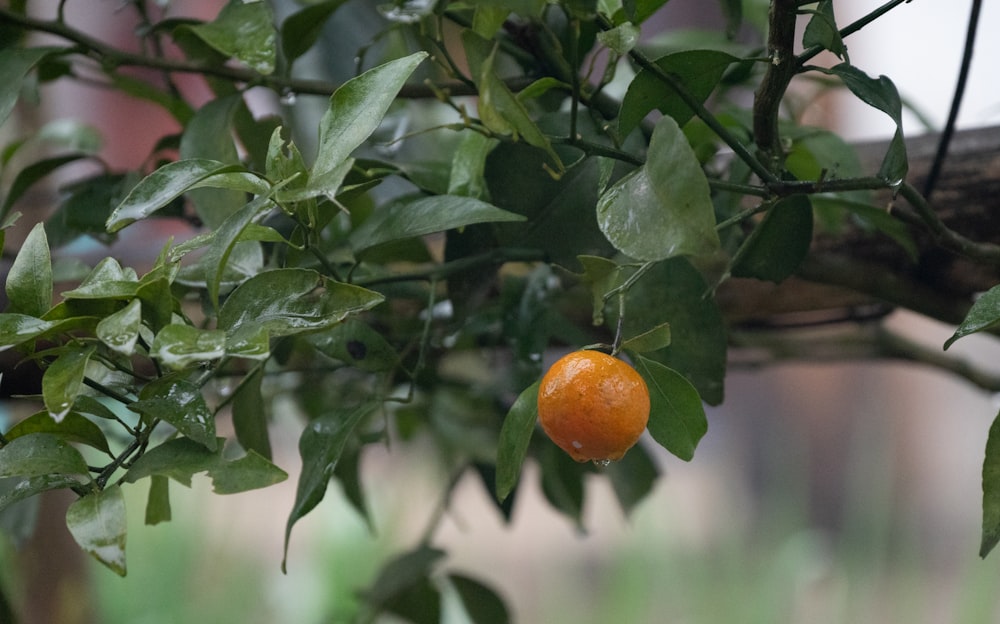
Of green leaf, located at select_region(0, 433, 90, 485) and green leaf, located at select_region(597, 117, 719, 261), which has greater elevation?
green leaf, located at select_region(597, 117, 719, 261)

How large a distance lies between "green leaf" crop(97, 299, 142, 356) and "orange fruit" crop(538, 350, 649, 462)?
106mm

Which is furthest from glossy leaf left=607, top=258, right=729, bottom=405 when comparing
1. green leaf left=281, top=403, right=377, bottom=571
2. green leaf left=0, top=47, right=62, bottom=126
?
green leaf left=0, top=47, right=62, bottom=126

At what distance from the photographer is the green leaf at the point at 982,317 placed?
0.23m

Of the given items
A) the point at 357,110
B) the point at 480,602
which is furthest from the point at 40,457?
the point at 480,602

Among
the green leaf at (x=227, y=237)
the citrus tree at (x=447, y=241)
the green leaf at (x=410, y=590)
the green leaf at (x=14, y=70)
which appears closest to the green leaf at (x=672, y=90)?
the citrus tree at (x=447, y=241)

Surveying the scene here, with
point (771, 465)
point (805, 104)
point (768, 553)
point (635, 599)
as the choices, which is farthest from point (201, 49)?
point (771, 465)

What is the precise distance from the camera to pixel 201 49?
412mm

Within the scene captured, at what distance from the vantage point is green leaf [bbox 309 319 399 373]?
12.6 inches

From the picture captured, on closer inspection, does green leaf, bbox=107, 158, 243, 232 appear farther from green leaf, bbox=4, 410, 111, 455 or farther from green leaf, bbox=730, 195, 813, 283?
green leaf, bbox=730, 195, 813, 283

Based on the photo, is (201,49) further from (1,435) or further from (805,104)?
(805,104)

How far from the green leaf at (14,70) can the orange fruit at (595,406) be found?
0.23m

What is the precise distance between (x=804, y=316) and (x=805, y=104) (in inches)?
5.2

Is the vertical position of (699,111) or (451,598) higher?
(699,111)

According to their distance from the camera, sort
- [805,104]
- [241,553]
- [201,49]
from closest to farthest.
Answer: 1. [201,49]
2. [805,104]
3. [241,553]
